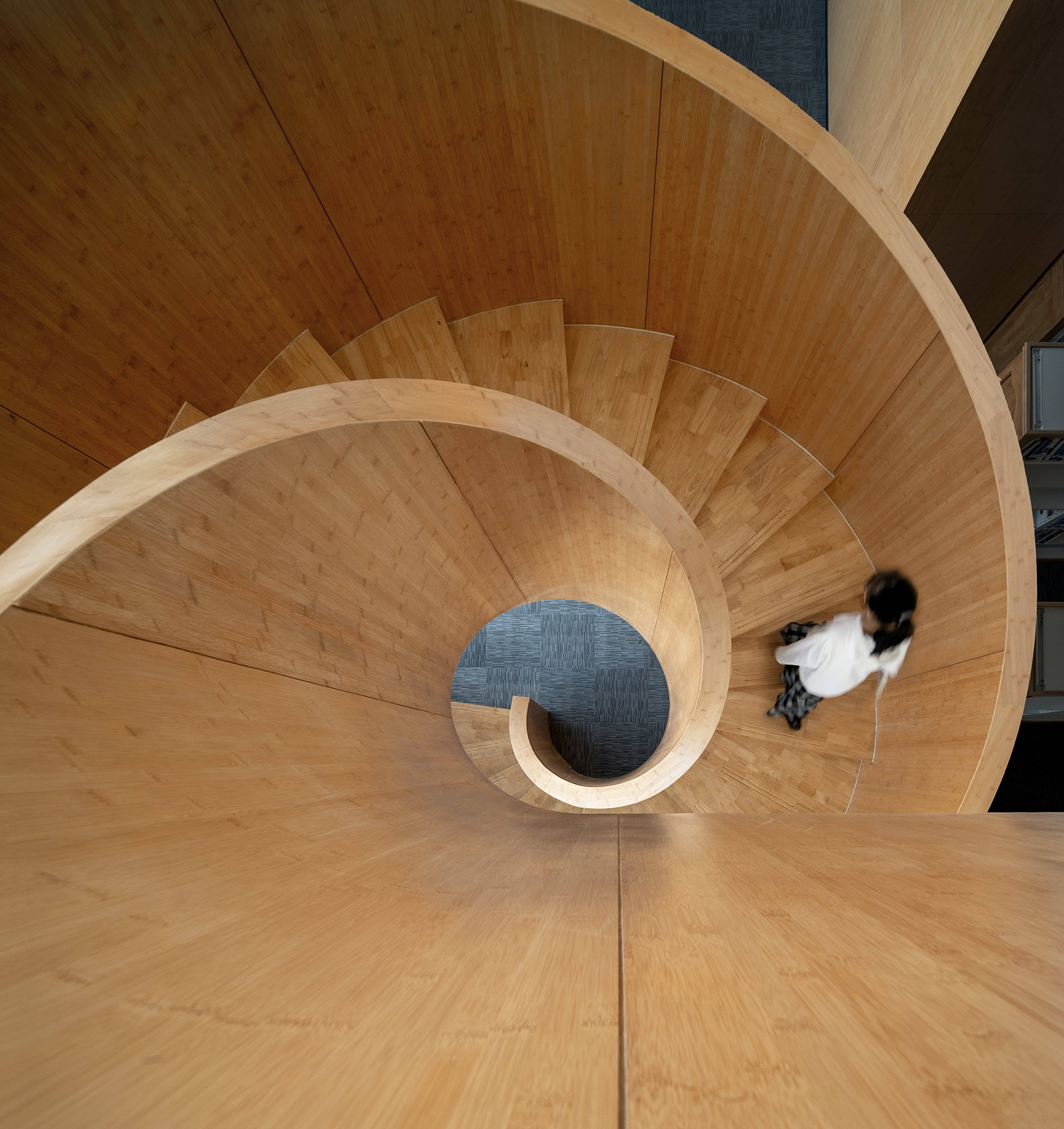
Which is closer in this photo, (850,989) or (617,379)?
(850,989)

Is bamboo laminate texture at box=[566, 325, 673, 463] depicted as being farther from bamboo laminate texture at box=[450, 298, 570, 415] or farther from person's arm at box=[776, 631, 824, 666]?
person's arm at box=[776, 631, 824, 666]

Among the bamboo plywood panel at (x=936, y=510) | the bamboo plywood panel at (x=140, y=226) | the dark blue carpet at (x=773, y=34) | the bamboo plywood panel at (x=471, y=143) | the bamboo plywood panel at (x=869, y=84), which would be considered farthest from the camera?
the dark blue carpet at (x=773, y=34)

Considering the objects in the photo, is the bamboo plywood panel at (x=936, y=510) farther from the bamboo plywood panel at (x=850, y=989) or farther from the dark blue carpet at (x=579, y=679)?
the dark blue carpet at (x=579, y=679)

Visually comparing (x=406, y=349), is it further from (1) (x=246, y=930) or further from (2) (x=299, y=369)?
(1) (x=246, y=930)

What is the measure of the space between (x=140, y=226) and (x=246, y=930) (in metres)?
2.51

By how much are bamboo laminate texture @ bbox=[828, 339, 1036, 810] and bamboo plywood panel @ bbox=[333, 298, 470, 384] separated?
178 cm

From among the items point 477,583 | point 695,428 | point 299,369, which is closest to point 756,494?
point 695,428

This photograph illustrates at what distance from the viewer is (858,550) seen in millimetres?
2984

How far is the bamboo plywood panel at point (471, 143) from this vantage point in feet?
7.04

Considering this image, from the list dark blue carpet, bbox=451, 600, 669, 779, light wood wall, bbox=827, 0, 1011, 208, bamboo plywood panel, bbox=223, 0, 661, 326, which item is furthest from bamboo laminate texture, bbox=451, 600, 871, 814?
dark blue carpet, bbox=451, 600, 669, 779

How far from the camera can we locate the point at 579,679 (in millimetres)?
5594

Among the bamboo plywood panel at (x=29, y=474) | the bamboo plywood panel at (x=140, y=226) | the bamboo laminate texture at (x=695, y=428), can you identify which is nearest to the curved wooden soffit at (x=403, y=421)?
the bamboo laminate texture at (x=695, y=428)

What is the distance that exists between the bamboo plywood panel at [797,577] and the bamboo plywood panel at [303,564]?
1221mm

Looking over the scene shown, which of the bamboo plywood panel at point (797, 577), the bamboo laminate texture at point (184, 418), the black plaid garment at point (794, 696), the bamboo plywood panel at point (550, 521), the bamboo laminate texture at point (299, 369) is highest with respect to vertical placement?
the bamboo laminate texture at point (299, 369)
